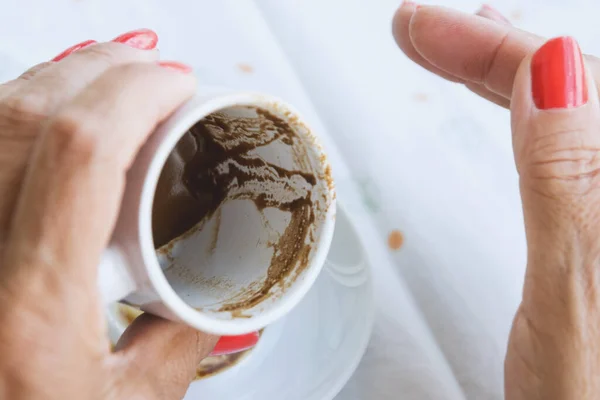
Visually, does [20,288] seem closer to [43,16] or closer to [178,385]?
[178,385]

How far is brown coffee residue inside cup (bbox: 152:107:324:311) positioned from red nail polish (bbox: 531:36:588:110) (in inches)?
6.9

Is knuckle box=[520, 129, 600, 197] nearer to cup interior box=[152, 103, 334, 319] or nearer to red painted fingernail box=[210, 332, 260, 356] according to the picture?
cup interior box=[152, 103, 334, 319]

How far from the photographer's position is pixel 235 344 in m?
0.50

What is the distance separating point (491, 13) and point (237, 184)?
1.49 feet

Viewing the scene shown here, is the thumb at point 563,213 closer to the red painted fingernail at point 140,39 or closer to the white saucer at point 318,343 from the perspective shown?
the white saucer at point 318,343

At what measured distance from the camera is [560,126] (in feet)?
1.21

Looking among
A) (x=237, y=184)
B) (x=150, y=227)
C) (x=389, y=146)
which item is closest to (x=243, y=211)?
(x=237, y=184)

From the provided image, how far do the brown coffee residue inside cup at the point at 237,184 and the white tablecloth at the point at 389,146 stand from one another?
21cm

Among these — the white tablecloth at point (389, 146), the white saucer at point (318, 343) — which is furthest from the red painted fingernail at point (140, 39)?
the white saucer at point (318, 343)

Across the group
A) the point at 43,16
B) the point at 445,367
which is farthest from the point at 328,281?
→ the point at 43,16

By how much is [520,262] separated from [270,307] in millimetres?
382

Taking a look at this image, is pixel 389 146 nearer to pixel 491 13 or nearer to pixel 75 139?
pixel 491 13

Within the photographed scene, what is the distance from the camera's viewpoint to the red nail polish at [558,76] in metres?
0.38

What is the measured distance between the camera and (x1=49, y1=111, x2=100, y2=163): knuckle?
0.26 m
